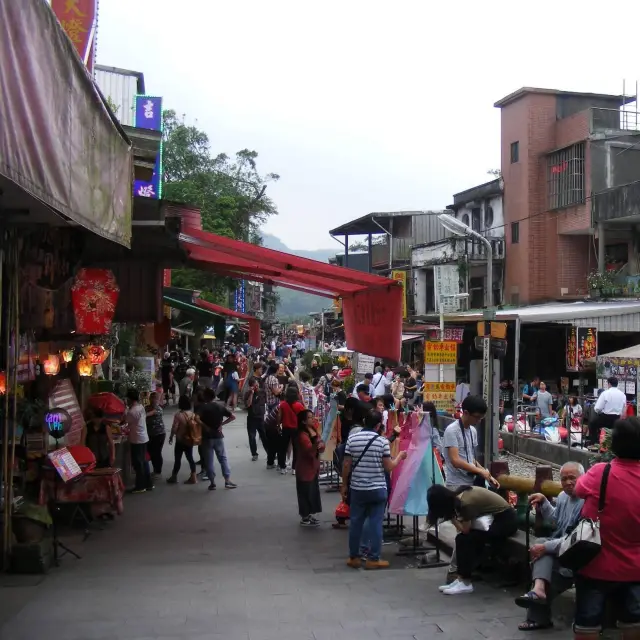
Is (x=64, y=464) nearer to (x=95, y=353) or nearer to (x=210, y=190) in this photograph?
(x=95, y=353)

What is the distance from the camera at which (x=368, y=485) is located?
7.26 metres

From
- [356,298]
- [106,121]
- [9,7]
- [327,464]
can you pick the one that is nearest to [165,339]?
[327,464]

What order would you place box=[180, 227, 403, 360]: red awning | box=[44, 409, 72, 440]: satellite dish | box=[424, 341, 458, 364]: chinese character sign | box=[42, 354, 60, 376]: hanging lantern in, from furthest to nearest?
box=[424, 341, 458, 364]: chinese character sign → box=[42, 354, 60, 376]: hanging lantern → box=[44, 409, 72, 440]: satellite dish → box=[180, 227, 403, 360]: red awning

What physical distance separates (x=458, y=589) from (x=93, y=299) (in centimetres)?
543

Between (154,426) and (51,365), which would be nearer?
(51,365)

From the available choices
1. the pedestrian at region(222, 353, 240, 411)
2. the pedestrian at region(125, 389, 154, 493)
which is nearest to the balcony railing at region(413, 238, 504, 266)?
the pedestrian at region(222, 353, 240, 411)

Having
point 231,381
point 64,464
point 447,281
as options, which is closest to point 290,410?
point 64,464

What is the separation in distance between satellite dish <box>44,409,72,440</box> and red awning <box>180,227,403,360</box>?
2.41 m

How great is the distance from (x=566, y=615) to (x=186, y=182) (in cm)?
2787

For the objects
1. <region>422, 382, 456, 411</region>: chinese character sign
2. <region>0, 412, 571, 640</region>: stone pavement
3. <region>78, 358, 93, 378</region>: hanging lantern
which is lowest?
<region>0, 412, 571, 640</region>: stone pavement

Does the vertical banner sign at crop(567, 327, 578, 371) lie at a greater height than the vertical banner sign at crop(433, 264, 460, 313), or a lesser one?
lesser

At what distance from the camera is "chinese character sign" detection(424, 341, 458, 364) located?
1123cm

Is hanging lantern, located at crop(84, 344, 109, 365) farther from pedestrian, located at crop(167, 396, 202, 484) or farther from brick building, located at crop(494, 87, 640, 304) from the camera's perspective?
brick building, located at crop(494, 87, 640, 304)

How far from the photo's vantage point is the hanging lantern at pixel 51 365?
31.4 feet
